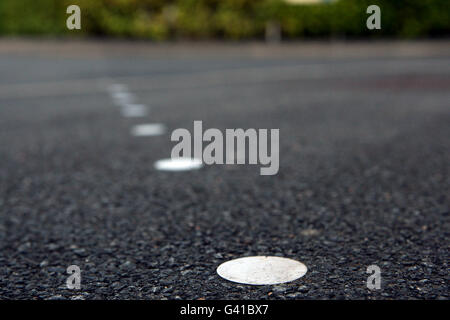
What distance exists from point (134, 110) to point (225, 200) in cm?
382

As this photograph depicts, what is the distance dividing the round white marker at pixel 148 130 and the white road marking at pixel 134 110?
694 mm

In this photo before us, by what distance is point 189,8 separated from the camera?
714 inches

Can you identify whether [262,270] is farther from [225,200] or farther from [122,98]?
[122,98]

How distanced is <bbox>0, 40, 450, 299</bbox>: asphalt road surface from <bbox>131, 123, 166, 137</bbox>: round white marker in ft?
0.41

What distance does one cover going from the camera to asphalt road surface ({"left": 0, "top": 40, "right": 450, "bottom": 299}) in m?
2.03

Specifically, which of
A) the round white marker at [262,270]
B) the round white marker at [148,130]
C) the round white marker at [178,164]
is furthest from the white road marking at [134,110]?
the round white marker at [262,270]

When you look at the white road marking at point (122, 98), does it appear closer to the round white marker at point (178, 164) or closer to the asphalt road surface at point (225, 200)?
the asphalt road surface at point (225, 200)

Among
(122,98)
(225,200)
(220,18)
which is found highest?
(220,18)

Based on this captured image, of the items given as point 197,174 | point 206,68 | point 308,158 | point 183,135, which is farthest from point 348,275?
point 206,68

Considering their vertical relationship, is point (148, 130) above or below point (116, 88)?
below

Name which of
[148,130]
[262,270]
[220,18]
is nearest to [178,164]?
[148,130]

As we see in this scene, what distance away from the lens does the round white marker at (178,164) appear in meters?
3.84

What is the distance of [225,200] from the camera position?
3.06m

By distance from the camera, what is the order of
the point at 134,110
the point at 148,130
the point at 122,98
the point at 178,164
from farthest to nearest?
1. the point at 122,98
2. the point at 134,110
3. the point at 148,130
4. the point at 178,164
